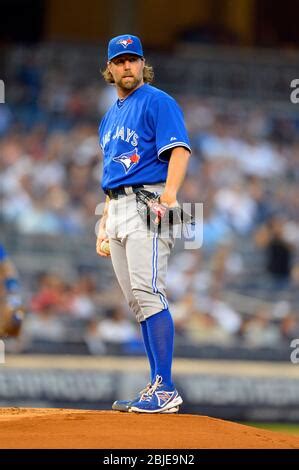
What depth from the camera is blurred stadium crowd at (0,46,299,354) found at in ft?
47.6

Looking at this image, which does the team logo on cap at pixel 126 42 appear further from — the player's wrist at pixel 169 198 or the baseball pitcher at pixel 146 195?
the player's wrist at pixel 169 198

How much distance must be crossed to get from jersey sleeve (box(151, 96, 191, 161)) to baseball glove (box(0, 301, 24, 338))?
12.2 ft

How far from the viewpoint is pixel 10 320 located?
934cm

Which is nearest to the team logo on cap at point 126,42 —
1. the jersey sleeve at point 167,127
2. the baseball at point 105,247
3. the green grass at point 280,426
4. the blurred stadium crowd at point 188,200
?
Result: the jersey sleeve at point 167,127

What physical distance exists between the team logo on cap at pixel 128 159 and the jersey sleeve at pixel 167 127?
14cm

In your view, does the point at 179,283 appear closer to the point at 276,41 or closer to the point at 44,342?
the point at 44,342

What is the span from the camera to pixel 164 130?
5.87 meters

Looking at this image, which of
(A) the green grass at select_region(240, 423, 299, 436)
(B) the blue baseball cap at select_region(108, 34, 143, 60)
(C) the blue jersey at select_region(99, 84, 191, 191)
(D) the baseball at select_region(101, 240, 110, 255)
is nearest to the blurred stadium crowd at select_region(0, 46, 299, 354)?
(A) the green grass at select_region(240, 423, 299, 436)

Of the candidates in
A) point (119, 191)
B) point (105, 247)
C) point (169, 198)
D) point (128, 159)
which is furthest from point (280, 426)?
point (169, 198)

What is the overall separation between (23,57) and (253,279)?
18.5 feet

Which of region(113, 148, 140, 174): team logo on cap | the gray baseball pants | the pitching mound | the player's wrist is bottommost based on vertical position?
the pitching mound

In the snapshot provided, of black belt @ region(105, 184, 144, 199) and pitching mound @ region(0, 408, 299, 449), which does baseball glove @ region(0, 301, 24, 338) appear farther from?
black belt @ region(105, 184, 144, 199)

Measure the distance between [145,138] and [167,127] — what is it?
0.18 m

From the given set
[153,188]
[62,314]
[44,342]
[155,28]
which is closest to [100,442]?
[153,188]
